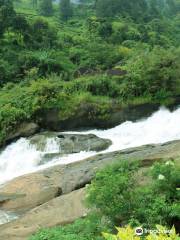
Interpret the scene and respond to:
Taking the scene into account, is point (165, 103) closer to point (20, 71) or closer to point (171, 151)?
point (171, 151)

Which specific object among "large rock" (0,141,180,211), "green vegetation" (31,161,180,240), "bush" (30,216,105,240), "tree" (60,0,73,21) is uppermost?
"tree" (60,0,73,21)

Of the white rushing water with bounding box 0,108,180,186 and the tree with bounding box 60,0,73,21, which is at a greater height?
the tree with bounding box 60,0,73,21

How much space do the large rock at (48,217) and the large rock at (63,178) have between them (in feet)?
4.91

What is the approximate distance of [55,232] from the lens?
29.6 feet

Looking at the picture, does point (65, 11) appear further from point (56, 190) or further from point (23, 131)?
point (56, 190)

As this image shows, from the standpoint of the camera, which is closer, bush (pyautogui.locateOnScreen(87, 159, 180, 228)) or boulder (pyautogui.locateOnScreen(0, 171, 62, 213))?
bush (pyautogui.locateOnScreen(87, 159, 180, 228))

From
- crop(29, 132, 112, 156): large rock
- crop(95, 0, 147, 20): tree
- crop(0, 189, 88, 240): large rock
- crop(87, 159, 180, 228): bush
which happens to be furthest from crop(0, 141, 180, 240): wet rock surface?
crop(95, 0, 147, 20): tree

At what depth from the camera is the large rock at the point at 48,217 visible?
11.6 metres

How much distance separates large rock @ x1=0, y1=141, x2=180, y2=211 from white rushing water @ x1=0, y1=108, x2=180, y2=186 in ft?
7.80

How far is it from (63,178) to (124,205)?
22.8 feet

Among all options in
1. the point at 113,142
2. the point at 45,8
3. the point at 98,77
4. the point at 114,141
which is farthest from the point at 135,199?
the point at 45,8

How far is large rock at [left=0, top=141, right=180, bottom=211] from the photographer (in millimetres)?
14820

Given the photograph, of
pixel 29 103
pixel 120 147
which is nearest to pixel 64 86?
pixel 29 103

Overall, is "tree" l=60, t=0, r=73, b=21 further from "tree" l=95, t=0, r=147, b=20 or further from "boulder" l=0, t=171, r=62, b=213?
"boulder" l=0, t=171, r=62, b=213
